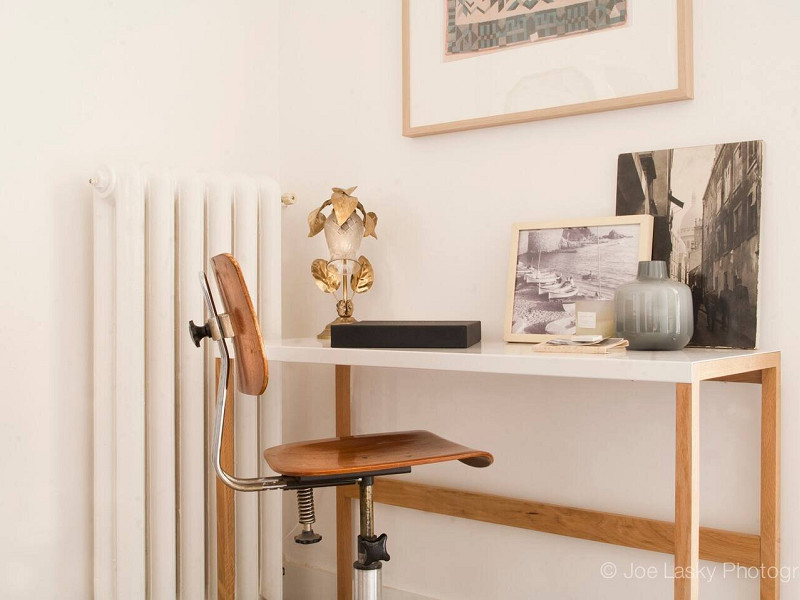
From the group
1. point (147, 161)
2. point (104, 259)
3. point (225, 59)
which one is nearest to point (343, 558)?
point (104, 259)

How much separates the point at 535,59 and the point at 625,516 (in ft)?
3.36

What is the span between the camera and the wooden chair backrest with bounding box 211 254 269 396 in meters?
1.32

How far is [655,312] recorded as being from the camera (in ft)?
4.52

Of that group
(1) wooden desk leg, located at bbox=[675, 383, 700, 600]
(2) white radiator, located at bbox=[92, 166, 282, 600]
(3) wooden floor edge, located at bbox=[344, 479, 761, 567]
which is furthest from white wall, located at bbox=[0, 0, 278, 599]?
(1) wooden desk leg, located at bbox=[675, 383, 700, 600]

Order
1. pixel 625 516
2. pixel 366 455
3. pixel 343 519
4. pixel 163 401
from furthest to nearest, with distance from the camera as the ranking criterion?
1. pixel 343 519
2. pixel 163 401
3. pixel 625 516
4. pixel 366 455

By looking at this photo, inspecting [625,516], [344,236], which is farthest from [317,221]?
[625,516]

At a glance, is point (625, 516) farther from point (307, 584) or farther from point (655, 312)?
point (307, 584)

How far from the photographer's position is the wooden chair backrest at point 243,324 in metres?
1.32

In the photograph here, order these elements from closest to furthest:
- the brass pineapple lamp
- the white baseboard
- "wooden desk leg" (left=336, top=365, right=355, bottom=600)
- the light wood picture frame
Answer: the light wood picture frame → the brass pineapple lamp → "wooden desk leg" (left=336, top=365, right=355, bottom=600) → the white baseboard

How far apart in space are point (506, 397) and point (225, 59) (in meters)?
1.19

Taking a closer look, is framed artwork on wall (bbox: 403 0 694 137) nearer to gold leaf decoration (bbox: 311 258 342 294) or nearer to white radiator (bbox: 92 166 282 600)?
gold leaf decoration (bbox: 311 258 342 294)

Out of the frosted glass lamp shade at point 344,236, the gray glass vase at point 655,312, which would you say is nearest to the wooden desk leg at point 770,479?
the gray glass vase at point 655,312

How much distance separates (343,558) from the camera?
2.05 m

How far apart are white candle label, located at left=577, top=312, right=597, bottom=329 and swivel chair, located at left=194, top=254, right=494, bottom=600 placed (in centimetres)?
33
